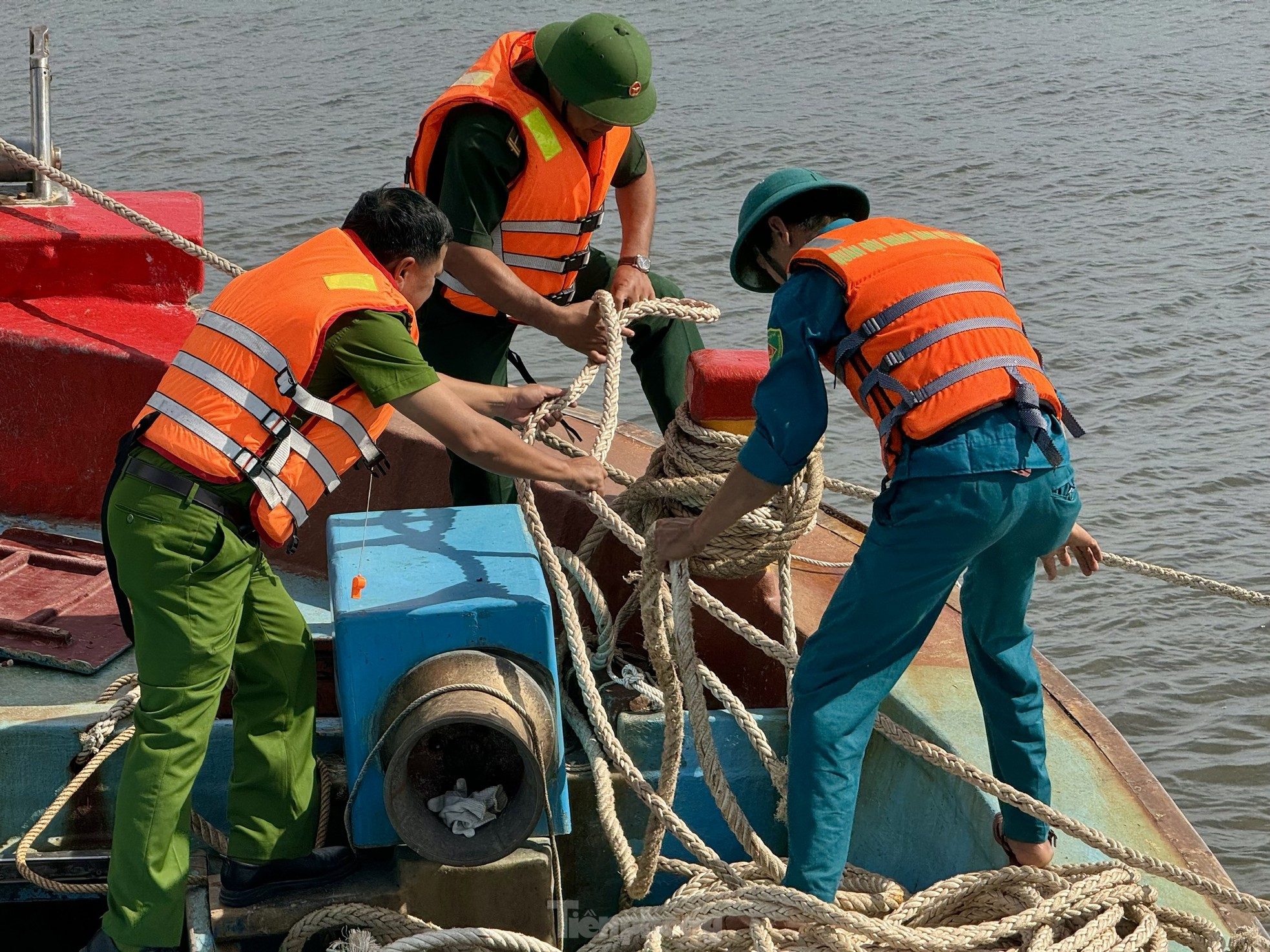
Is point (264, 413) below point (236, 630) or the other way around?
the other way around

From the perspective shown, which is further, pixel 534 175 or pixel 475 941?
pixel 534 175

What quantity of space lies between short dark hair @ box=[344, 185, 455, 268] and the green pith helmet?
0.93m

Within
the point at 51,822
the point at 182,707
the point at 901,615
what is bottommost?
the point at 51,822

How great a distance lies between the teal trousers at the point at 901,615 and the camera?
2760mm

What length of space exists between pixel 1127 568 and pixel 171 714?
8.17 ft

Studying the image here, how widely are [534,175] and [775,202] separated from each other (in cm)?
106

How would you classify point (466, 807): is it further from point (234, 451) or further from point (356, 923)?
point (234, 451)

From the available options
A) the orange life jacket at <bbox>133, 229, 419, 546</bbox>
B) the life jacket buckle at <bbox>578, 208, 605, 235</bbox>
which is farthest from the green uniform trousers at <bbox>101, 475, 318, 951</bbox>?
the life jacket buckle at <bbox>578, 208, 605, 235</bbox>

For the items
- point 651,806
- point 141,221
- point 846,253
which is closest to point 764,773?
point 651,806

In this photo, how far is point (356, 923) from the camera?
305cm

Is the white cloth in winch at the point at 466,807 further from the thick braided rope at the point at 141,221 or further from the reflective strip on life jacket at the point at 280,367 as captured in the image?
the thick braided rope at the point at 141,221

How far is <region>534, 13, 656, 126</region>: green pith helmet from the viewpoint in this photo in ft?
12.3

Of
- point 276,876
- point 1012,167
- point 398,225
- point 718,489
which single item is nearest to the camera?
point 398,225

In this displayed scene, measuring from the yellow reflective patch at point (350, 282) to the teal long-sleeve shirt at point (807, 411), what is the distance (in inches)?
32.3
